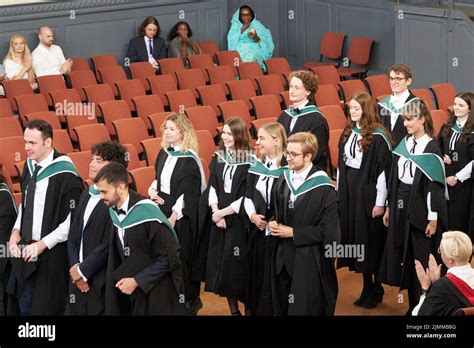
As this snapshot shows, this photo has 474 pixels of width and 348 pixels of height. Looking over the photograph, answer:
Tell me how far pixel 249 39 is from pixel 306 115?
6.21m

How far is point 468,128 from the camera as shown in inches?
351

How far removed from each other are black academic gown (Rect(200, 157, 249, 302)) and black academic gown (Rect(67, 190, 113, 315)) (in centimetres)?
144

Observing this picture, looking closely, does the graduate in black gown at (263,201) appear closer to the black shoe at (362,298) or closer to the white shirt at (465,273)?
the black shoe at (362,298)

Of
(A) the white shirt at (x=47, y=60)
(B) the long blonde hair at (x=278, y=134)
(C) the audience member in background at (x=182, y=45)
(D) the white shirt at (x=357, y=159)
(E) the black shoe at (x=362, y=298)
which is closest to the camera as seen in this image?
(B) the long blonde hair at (x=278, y=134)

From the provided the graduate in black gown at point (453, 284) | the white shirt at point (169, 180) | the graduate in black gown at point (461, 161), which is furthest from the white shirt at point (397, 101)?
the graduate in black gown at point (453, 284)

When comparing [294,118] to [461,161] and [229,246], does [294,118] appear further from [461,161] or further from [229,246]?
[229,246]

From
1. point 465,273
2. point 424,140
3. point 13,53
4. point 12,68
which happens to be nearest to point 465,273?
point 465,273

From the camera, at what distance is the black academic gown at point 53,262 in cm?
720

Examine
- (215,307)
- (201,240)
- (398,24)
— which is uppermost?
(398,24)

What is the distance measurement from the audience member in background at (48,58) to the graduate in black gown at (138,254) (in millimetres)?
7286

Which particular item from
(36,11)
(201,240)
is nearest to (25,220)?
(201,240)

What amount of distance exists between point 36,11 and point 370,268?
758 centimetres

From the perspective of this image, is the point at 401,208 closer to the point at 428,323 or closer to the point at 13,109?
the point at 428,323

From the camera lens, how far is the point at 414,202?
25.4 feet
